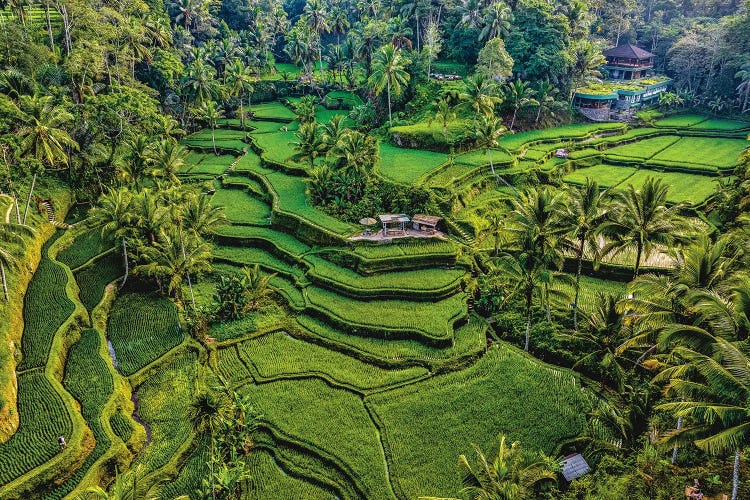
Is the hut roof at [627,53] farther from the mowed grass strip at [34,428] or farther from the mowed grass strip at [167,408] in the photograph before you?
the mowed grass strip at [34,428]

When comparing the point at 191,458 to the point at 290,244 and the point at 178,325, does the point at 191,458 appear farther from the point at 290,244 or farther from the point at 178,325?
the point at 290,244

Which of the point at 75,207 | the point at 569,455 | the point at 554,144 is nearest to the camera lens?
the point at 569,455

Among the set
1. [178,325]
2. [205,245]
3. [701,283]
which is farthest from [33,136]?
[701,283]

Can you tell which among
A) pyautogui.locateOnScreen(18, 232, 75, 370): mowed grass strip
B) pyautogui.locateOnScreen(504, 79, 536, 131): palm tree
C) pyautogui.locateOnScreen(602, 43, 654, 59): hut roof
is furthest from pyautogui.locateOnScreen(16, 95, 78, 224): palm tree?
pyautogui.locateOnScreen(602, 43, 654, 59): hut roof

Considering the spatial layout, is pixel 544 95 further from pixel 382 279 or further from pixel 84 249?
pixel 84 249

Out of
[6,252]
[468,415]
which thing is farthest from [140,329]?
[468,415]

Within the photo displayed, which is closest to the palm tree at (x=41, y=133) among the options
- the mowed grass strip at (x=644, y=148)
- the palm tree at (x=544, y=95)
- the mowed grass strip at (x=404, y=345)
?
the mowed grass strip at (x=404, y=345)

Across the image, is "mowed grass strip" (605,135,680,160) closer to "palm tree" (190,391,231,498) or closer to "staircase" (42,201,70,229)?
"palm tree" (190,391,231,498)
